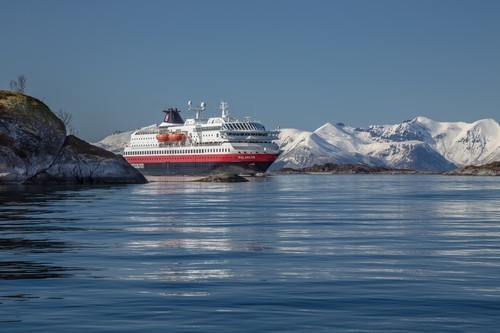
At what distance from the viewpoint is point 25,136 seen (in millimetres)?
96250

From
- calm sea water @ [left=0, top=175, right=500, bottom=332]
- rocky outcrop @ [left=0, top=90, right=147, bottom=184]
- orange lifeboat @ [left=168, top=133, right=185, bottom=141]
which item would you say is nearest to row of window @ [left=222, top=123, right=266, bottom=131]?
orange lifeboat @ [left=168, top=133, right=185, bottom=141]

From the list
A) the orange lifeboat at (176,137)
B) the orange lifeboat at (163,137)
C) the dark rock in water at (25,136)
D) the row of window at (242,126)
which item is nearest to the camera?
the dark rock in water at (25,136)

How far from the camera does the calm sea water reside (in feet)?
47.1

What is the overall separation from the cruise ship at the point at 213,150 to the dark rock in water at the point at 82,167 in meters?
51.7

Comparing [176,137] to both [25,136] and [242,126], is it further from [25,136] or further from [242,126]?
[25,136]

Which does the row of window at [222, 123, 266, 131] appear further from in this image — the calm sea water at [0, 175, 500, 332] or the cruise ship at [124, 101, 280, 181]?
the calm sea water at [0, 175, 500, 332]

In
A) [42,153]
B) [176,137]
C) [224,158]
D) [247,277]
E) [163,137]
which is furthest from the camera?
[163,137]

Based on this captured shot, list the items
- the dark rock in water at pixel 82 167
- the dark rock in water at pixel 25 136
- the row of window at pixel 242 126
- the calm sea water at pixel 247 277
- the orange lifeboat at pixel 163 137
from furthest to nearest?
1. the orange lifeboat at pixel 163 137
2. the row of window at pixel 242 126
3. the dark rock in water at pixel 82 167
4. the dark rock in water at pixel 25 136
5. the calm sea water at pixel 247 277

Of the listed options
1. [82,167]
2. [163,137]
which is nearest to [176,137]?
[163,137]

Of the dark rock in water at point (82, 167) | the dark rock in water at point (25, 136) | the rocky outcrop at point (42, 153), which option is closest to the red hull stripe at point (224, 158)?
the rocky outcrop at point (42, 153)

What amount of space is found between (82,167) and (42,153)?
5958 mm

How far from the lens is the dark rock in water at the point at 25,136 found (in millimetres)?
93000

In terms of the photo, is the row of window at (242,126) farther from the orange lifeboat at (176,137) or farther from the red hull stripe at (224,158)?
the orange lifeboat at (176,137)

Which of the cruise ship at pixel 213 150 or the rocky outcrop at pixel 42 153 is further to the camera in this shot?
the cruise ship at pixel 213 150
